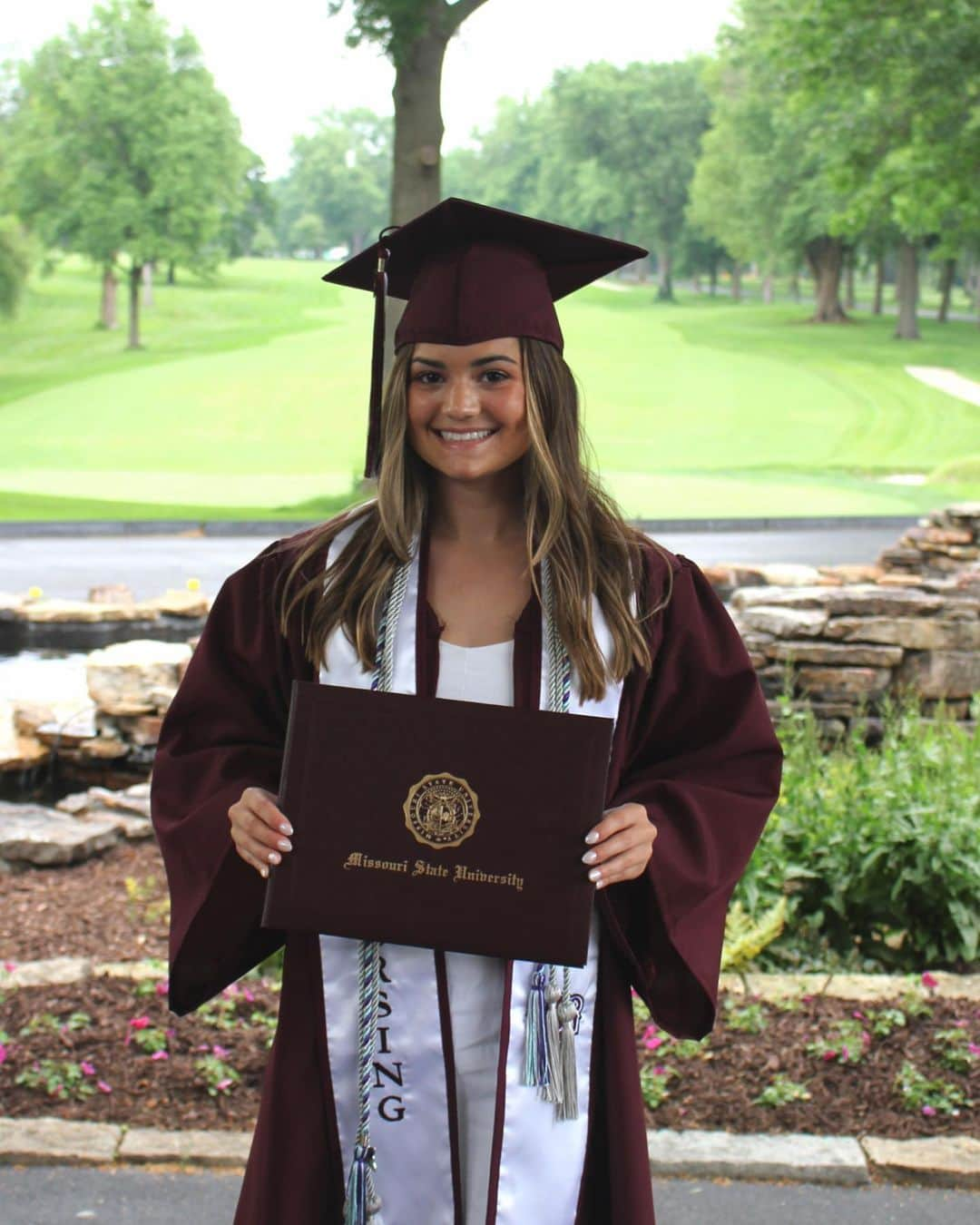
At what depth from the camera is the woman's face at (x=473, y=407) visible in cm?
217

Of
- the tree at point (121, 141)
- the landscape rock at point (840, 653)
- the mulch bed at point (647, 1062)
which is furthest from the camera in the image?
the tree at point (121, 141)

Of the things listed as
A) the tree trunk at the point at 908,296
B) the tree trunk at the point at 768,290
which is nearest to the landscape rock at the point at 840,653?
the tree trunk at the point at 908,296

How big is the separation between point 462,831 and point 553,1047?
37cm

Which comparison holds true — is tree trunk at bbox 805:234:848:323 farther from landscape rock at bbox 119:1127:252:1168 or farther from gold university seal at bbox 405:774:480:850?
gold university seal at bbox 405:774:480:850

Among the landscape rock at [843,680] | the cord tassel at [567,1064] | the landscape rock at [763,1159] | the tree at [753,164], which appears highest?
the tree at [753,164]

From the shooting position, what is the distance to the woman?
6.84ft

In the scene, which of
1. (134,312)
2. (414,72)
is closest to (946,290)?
(134,312)

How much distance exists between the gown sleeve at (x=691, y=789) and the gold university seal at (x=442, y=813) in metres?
0.29

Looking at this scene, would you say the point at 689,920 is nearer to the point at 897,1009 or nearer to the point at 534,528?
the point at 534,528

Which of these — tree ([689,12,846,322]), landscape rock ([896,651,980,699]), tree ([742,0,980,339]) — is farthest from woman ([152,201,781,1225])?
tree ([689,12,846,322])

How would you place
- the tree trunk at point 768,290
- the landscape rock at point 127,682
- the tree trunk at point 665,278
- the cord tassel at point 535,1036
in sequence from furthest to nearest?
the tree trunk at point 768,290 → the tree trunk at point 665,278 → the landscape rock at point 127,682 → the cord tassel at point 535,1036

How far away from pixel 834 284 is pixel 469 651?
37689mm

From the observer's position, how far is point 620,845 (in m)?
1.94

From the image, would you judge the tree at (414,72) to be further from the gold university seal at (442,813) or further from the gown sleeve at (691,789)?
the gold university seal at (442,813)
